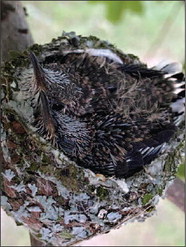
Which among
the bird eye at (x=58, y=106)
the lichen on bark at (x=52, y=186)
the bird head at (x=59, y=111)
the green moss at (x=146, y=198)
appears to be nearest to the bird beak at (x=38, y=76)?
the bird head at (x=59, y=111)

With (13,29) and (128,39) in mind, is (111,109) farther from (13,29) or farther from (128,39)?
(128,39)

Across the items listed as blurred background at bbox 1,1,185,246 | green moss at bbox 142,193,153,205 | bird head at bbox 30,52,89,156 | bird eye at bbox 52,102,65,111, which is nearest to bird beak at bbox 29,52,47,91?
bird head at bbox 30,52,89,156

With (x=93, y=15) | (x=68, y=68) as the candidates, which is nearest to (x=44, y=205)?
(x=68, y=68)

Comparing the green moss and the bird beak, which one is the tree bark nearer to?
the bird beak

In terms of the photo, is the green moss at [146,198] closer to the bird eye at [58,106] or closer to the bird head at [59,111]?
the bird head at [59,111]

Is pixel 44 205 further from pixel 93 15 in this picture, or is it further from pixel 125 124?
pixel 93 15

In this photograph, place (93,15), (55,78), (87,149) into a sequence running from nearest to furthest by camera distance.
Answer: (55,78), (87,149), (93,15)
